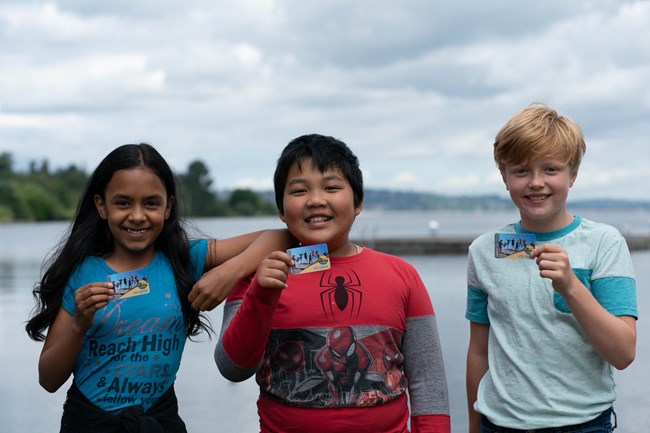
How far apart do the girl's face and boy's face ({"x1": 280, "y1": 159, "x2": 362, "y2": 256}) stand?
0.63 meters

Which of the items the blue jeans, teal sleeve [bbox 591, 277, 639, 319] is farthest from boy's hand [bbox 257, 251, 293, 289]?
teal sleeve [bbox 591, 277, 639, 319]

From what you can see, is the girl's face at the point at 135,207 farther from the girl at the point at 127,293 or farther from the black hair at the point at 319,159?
the black hair at the point at 319,159

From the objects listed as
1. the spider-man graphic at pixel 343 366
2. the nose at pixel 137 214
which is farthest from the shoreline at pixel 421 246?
the spider-man graphic at pixel 343 366

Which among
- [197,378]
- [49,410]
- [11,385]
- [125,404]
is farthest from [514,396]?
[11,385]

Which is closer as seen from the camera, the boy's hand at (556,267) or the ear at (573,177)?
the boy's hand at (556,267)

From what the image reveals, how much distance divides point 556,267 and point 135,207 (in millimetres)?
1752

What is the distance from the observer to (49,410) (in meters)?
9.62

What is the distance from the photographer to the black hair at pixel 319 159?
3.10 meters

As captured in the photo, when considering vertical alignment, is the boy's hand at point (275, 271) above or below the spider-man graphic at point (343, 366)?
above

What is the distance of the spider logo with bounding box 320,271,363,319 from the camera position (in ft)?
10.0

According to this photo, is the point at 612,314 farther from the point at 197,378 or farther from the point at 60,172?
the point at 60,172

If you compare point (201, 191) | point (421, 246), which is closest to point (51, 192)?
point (201, 191)

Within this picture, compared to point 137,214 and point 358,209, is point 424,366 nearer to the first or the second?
point 358,209

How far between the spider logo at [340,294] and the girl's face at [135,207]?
2.67ft
